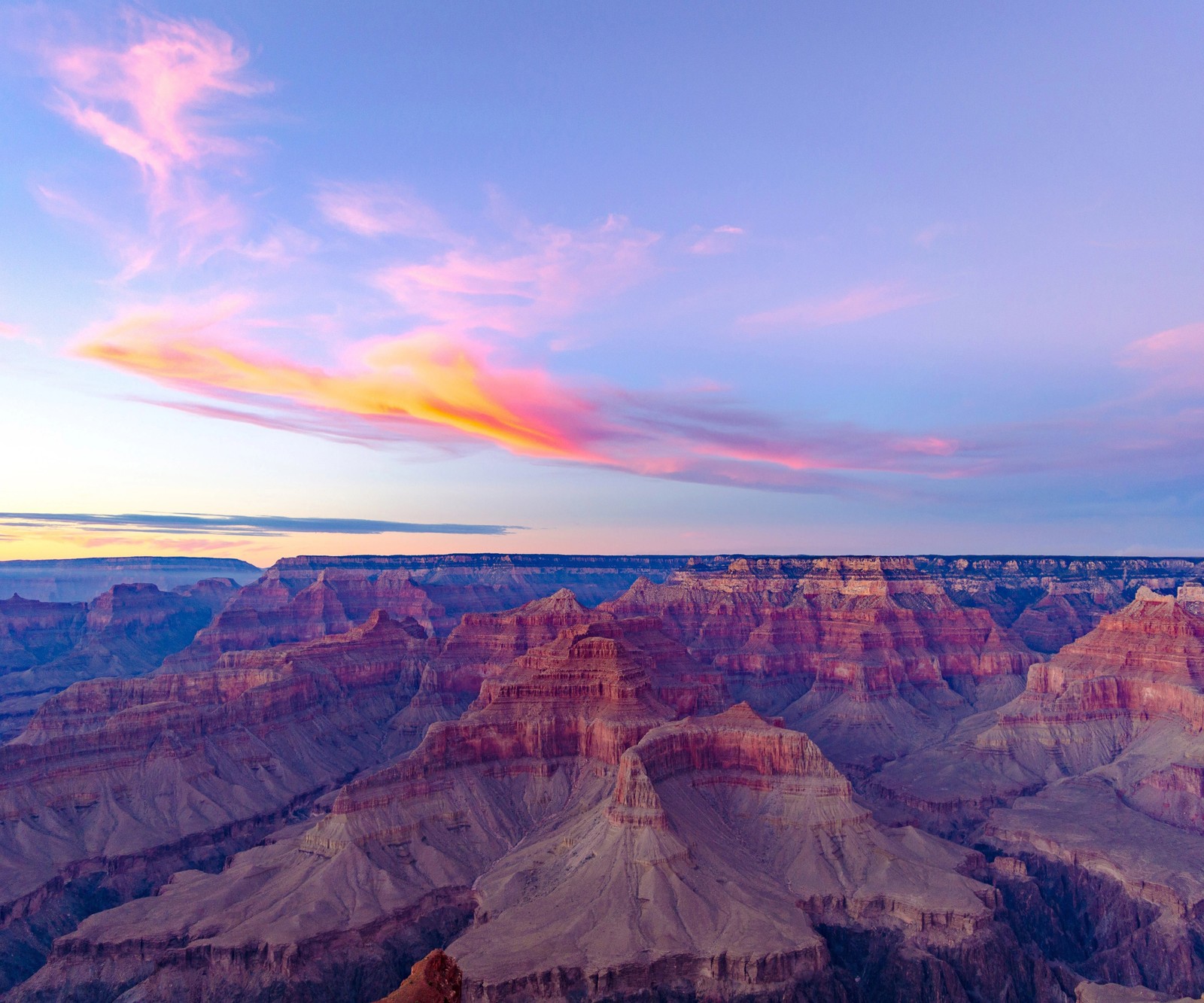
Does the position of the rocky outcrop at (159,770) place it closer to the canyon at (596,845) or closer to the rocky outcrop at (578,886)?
the canyon at (596,845)

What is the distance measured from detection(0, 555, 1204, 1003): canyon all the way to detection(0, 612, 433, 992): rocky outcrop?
434 millimetres

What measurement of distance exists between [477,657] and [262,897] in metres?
106

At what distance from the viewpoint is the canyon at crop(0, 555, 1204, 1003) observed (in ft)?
265

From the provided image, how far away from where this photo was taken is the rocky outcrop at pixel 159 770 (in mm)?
110938

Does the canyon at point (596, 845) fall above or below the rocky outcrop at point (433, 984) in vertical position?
below

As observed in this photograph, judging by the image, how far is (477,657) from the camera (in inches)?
7741

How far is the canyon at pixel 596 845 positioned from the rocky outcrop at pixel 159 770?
0.43 meters

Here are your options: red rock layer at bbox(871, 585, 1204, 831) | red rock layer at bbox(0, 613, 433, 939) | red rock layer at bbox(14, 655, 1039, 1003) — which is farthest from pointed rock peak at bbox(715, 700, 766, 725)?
red rock layer at bbox(0, 613, 433, 939)

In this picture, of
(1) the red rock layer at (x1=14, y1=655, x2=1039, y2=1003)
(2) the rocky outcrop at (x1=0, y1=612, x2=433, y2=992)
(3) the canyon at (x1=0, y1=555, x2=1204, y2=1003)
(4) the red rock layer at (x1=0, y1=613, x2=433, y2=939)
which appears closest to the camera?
(1) the red rock layer at (x1=14, y1=655, x2=1039, y2=1003)

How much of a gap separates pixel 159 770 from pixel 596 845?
73552 millimetres

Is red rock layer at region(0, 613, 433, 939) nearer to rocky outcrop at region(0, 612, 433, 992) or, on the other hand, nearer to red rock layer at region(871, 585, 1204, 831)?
rocky outcrop at region(0, 612, 433, 992)

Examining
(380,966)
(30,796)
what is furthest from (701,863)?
(30,796)

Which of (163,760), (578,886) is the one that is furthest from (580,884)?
(163,760)

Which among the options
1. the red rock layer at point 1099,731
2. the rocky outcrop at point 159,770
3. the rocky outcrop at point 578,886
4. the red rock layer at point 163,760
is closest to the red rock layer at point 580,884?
the rocky outcrop at point 578,886
